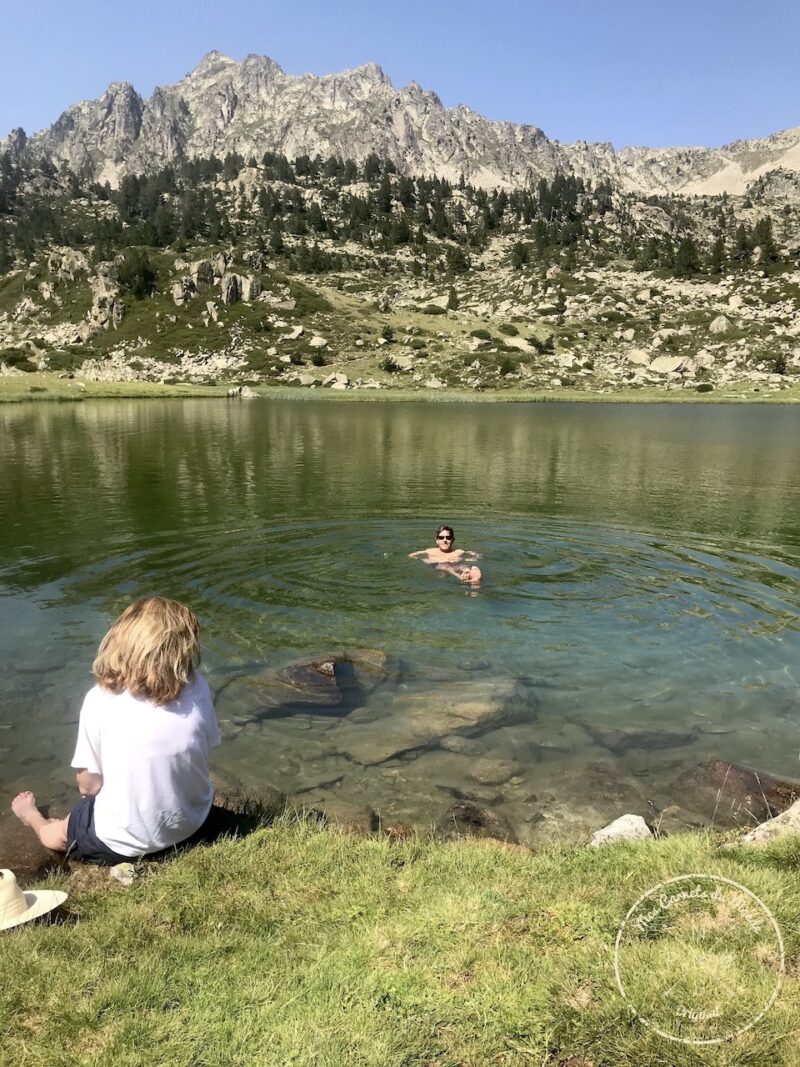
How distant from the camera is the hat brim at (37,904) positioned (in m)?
5.46

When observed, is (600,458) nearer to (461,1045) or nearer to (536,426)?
(536,426)

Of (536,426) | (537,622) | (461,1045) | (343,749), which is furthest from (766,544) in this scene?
(536,426)

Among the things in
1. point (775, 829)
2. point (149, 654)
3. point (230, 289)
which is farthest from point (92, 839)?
point (230, 289)

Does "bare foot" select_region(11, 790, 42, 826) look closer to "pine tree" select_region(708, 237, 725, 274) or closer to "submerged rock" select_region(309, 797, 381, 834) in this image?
"submerged rock" select_region(309, 797, 381, 834)

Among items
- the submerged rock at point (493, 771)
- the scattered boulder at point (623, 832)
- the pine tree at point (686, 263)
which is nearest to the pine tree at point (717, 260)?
the pine tree at point (686, 263)

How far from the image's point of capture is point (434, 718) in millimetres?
11320

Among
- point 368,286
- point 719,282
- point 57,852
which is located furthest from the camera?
point 368,286

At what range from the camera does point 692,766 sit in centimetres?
998

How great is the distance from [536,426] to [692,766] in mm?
63637

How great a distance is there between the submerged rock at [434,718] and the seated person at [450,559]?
6.71 metres

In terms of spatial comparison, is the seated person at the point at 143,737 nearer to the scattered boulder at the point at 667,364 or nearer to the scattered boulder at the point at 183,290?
the scattered boulder at the point at 667,364

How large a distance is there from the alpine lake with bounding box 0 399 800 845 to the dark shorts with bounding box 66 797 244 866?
1.86m

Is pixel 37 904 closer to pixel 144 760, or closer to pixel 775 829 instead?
pixel 144 760

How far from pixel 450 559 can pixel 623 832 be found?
43.0 feet
